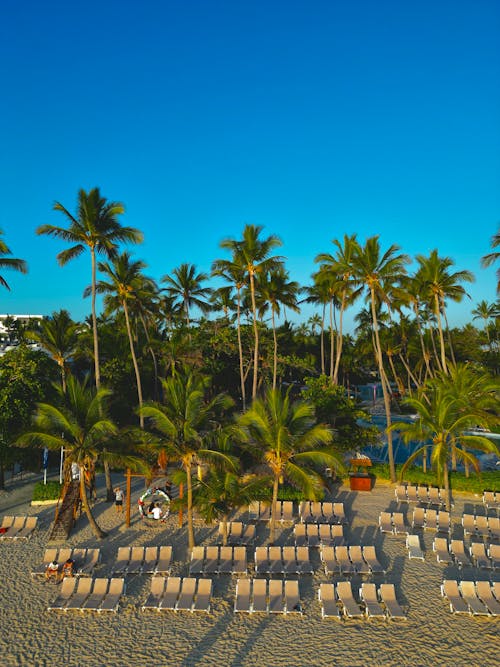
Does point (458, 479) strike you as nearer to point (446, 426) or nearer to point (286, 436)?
point (446, 426)

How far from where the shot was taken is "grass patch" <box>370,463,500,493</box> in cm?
1842

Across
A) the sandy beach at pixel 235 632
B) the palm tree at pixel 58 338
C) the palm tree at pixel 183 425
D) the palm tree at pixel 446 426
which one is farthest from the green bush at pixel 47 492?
the palm tree at pixel 446 426

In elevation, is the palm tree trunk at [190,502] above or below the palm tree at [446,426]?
below

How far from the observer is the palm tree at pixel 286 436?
12.7 metres

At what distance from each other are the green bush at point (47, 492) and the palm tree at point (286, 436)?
394 inches

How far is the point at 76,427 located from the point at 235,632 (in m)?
7.38

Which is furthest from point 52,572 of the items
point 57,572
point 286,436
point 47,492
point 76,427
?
point 286,436

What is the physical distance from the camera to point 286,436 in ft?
41.4

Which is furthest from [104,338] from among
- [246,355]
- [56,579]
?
[56,579]

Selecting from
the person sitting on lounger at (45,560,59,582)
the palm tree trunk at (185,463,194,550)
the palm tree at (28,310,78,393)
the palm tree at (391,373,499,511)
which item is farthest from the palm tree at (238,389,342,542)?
the palm tree at (28,310,78,393)

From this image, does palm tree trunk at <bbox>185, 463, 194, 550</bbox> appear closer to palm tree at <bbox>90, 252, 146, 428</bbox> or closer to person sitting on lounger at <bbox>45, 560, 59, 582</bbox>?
person sitting on lounger at <bbox>45, 560, 59, 582</bbox>

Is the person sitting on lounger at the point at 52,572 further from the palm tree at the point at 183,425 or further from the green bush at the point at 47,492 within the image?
the green bush at the point at 47,492

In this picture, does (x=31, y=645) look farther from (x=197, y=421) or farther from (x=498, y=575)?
(x=498, y=575)

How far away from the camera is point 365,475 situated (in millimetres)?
19688
